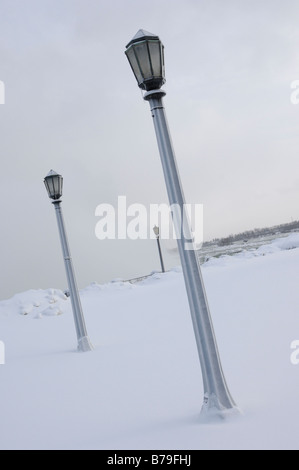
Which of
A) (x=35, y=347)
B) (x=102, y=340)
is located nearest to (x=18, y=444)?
(x=102, y=340)

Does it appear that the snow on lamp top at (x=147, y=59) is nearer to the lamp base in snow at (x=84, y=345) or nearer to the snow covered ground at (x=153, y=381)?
the snow covered ground at (x=153, y=381)

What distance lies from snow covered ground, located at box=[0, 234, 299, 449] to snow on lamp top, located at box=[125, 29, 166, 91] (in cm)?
316

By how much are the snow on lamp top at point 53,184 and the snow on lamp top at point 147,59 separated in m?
4.54

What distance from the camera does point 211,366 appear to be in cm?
362

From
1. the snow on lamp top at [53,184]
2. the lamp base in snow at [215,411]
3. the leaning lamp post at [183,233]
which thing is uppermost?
the snow on lamp top at [53,184]

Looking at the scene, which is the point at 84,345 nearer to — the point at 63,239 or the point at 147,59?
the point at 63,239

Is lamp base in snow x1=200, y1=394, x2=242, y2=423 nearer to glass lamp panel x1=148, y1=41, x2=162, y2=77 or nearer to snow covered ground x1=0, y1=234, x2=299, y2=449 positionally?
Answer: snow covered ground x1=0, y1=234, x2=299, y2=449

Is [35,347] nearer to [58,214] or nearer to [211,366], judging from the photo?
[58,214]

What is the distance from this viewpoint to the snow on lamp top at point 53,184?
8.14 metres

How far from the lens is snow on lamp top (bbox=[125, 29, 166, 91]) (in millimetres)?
3754

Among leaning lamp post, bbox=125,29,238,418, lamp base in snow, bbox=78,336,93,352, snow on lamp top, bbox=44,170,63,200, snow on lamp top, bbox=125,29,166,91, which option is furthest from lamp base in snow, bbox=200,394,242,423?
snow on lamp top, bbox=44,170,63,200

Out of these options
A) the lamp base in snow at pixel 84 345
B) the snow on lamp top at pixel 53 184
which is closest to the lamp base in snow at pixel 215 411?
the lamp base in snow at pixel 84 345
